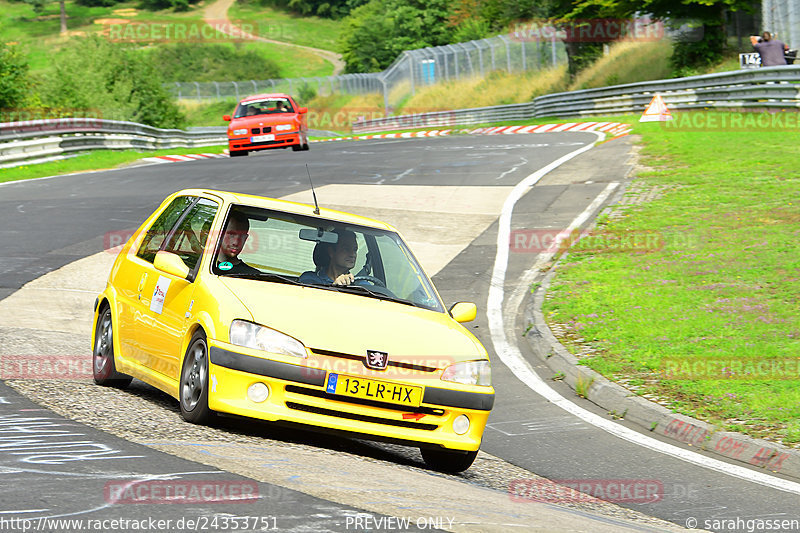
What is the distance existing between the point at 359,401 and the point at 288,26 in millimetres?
149288

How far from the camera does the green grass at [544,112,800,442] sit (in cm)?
876

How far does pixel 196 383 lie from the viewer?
6621 millimetres

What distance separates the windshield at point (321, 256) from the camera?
7.34m

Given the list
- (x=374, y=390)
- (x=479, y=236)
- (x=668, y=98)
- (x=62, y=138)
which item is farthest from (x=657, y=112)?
(x=374, y=390)

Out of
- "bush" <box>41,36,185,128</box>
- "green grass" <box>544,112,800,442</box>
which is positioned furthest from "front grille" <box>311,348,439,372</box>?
"bush" <box>41,36,185,128</box>

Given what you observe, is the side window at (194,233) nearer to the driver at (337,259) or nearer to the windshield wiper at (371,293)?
the driver at (337,259)

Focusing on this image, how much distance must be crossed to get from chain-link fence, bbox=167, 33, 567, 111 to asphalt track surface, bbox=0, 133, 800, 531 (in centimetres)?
2867

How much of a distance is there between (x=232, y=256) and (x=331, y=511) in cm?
306

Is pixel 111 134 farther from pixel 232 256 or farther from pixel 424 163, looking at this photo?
pixel 232 256

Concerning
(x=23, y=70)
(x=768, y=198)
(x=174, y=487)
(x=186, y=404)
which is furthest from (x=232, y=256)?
(x=23, y=70)

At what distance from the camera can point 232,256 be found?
7.34 meters

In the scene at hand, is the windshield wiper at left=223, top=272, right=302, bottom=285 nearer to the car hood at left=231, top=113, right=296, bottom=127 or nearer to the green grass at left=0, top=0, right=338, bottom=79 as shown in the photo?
the car hood at left=231, top=113, right=296, bottom=127

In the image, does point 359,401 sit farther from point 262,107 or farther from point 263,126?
point 262,107

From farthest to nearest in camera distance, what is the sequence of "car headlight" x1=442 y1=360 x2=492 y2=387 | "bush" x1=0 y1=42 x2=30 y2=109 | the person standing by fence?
1. "bush" x1=0 y1=42 x2=30 y2=109
2. the person standing by fence
3. "car headlight" x1=442 y1=360 x2=492 y2=387
